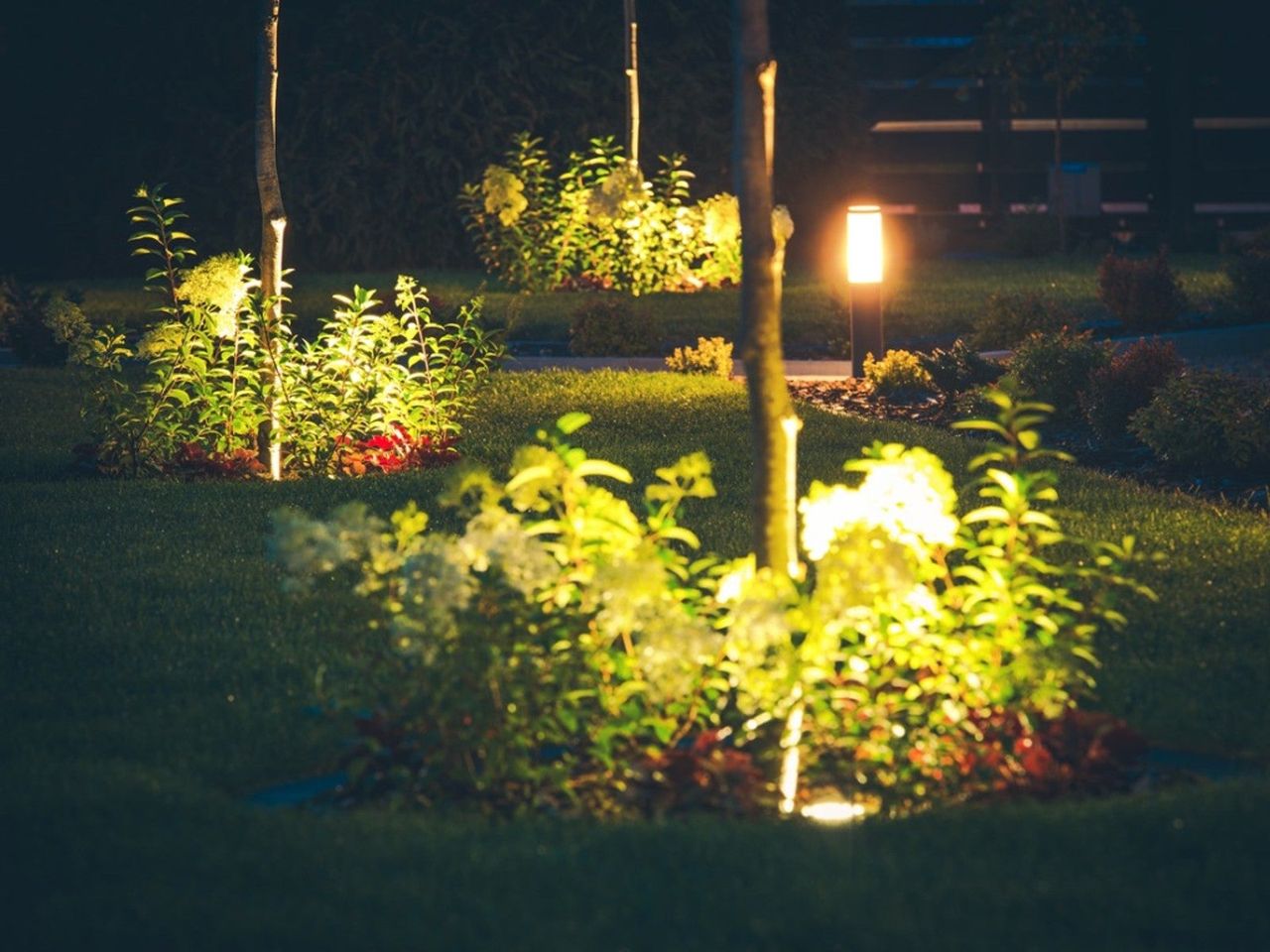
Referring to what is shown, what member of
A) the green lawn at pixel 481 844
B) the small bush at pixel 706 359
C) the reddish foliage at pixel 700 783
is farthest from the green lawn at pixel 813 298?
the reddish foliage at pixel 700 783

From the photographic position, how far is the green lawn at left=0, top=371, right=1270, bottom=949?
4.12 metres

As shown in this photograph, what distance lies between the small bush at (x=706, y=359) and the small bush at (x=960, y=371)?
2116 mm

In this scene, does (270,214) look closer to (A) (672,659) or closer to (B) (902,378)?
(B) (902,378)

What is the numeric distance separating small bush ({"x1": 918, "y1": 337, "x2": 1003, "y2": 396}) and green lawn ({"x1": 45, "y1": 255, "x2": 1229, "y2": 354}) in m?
3.10

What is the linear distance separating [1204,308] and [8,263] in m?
16.2

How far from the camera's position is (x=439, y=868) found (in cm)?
449

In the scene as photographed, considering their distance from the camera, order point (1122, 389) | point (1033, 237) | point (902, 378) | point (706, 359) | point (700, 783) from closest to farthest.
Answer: point (700, 783), point (1122, 389), point (902, 378), point (706, 359), point (1033, 237)

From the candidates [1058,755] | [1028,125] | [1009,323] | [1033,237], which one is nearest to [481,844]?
[1058,755]

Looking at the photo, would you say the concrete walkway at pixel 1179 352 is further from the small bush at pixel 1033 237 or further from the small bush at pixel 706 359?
the small bush at pixel 1033 237

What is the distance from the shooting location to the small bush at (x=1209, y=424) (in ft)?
32.9

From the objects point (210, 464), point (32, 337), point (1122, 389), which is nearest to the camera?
point (210, 464)

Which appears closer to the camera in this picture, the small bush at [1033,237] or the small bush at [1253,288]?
the small bush at [1253,288]

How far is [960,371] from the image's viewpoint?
12.8 metres

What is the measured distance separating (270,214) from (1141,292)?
843 centimetres
